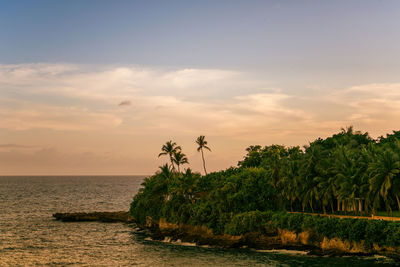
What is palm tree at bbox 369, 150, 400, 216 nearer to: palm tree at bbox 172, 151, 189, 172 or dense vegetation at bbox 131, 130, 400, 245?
dense vegetation at bbox 131, 130, 400, 245

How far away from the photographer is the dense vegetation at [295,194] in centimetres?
5331

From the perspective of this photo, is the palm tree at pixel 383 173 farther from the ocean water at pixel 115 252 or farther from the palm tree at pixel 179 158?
the palm tree at pixel 179 158

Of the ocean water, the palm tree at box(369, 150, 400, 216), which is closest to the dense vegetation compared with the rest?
the palm tree at box(369, 150, 400, 216)

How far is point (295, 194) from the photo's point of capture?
65.1m

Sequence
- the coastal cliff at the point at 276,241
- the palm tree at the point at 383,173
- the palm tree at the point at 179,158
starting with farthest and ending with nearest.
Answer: the palm tree at the point at 179,158 < the palm tree at the point at 383,173 < the coastal cliff at the point at 276,241

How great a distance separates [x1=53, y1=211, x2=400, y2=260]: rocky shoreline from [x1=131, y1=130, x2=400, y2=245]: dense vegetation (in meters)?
0.95

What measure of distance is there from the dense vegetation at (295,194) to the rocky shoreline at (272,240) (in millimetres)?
945

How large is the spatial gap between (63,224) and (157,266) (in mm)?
Answer: 46285

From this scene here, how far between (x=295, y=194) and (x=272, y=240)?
10.1m

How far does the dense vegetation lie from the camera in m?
53.3

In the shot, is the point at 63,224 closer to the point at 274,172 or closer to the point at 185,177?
→ the point at 185,177

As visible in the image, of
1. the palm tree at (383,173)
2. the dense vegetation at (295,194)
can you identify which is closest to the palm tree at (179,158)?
the dense vegetation at (295,194)

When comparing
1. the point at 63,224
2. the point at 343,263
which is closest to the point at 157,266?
the point at 343,263

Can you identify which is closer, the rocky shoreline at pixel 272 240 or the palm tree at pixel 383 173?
the rocky shoreline at pixel 272 240
